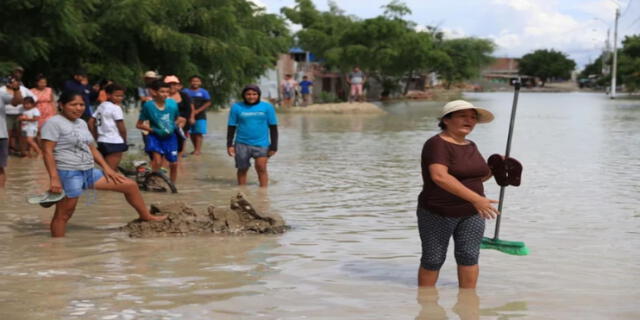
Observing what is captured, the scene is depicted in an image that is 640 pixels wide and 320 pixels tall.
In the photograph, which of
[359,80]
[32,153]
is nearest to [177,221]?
[32,153]

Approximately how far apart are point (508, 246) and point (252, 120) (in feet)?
20.3

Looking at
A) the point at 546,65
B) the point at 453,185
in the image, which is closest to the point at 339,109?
the point at 453,185

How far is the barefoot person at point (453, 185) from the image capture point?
5.71 metres

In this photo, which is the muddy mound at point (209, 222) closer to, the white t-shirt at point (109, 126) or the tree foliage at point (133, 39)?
the white t-shirt at point (109, 126)

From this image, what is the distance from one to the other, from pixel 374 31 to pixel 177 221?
166ft

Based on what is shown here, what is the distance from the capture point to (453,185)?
5586 mm

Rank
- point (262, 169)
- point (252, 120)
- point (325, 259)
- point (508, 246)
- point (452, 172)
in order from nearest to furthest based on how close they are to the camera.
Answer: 1. point (452, 172)
2. point (508, 246)
3. point (325, 259)
4. point (252, 120)
5. point (262, 169)

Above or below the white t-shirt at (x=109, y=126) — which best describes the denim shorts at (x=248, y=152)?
below

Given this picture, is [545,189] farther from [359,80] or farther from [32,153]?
[359,80]

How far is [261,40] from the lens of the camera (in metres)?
21.7

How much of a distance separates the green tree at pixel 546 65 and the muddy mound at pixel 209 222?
527ft

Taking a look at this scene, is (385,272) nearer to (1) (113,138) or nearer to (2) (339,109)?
(1) (113,138)

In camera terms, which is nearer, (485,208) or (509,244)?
(485,208)

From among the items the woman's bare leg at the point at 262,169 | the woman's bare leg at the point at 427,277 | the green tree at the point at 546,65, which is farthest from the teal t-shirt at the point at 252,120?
the green tree at the point at 546,65
